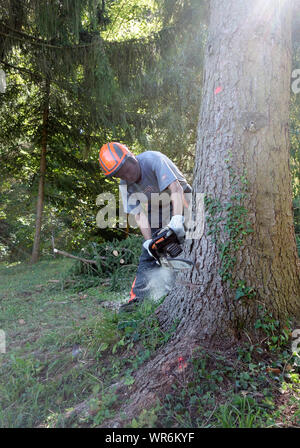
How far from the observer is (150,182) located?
139 inches

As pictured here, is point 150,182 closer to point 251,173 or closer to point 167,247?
point 167,247

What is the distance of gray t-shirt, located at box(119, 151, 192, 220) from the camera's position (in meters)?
3.18

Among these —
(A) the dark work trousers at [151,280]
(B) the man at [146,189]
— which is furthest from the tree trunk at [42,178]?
(A) the dark work trousers at [151,280]

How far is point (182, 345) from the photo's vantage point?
2.17m

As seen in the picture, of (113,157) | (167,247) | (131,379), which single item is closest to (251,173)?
(167,247)

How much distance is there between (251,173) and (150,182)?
58.6 inches

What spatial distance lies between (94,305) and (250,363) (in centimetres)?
254

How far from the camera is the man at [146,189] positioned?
312 centimetres

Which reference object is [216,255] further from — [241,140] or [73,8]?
[73,8]

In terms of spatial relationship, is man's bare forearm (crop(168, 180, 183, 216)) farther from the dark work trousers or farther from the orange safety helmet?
the dark work trousers

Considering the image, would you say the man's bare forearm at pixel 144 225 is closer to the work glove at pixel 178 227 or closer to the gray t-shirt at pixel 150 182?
the gray t-shirt at pixel 150 182
